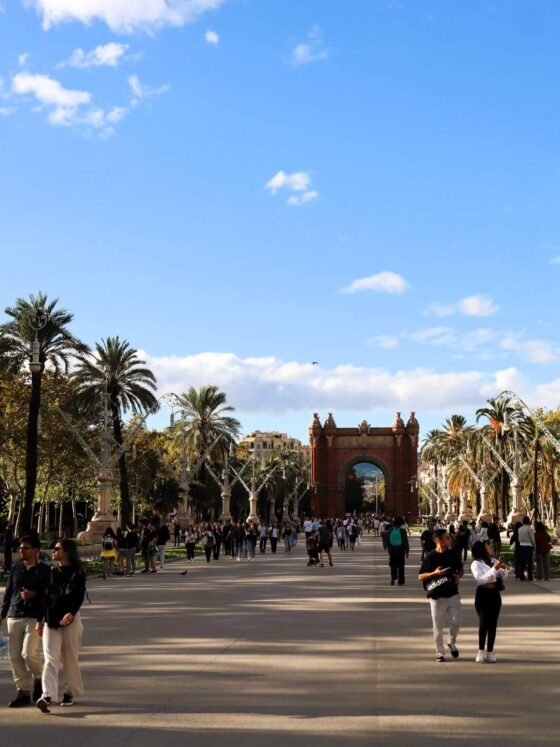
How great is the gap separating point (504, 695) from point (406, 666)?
178cm

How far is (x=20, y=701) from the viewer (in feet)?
26.5

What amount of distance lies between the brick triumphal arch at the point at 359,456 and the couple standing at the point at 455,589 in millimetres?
105921

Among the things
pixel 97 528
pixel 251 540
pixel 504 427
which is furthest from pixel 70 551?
pixel 504 427

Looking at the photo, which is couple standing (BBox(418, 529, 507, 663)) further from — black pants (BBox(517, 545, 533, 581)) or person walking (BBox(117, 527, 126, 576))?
person walking (BBox(117, 527, 126, 576))

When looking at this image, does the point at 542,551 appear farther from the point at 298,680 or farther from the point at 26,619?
the point at 26,619

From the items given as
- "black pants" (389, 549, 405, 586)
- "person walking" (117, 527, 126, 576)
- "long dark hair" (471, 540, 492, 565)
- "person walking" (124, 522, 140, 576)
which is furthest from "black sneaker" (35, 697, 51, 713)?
"person walking" (117, 527, 126, 576)

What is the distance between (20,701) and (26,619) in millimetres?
698

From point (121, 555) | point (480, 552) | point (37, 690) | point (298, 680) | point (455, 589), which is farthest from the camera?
point (121, 555)

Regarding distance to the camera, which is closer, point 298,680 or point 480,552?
point 298,680

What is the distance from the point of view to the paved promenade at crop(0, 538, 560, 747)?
6.97 m

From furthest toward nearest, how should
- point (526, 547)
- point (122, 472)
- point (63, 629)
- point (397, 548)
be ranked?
point (122, 472) → point (526, 547) → point (397, 548) → point (63, 629)

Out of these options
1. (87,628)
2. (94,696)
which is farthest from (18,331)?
(94,696)

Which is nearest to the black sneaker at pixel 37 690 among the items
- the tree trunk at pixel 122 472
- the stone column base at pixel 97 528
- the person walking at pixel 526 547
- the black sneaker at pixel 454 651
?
the black sneaker at pixel 454 651

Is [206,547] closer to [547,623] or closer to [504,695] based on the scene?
[547,623]
